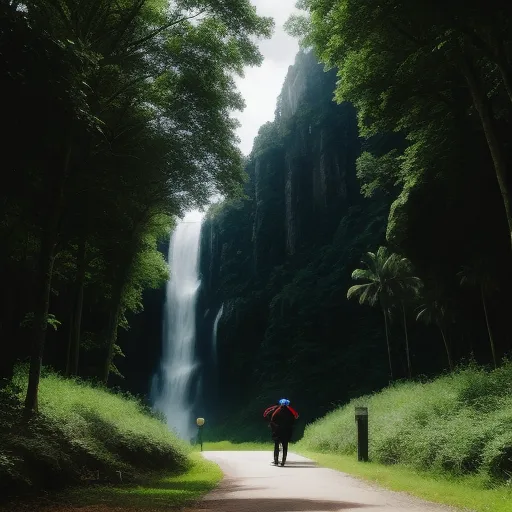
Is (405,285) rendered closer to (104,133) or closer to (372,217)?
(372,217)

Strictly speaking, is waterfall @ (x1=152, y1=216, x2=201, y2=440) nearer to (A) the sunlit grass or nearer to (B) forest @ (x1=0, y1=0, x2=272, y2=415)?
(B) forest @ (x1=0, y1=0, x2=272, y2=415)

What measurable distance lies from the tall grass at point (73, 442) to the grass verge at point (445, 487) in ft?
14.9

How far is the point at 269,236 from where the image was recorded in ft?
231

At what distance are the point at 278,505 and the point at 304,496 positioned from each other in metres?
0.96

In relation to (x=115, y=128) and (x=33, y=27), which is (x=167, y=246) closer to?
(x=115, y=128)

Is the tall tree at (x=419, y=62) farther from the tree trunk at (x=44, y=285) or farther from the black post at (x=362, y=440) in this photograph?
the tree trunk at (x=44, y=285)

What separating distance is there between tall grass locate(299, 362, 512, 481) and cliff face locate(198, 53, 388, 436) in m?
36.2

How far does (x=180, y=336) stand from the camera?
57938 mm

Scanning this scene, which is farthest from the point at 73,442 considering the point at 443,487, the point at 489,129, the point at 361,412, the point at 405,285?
the point at 405,285

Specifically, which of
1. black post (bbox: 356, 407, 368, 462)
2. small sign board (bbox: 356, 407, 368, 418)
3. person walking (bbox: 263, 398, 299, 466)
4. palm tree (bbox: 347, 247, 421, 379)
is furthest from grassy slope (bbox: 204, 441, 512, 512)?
palm tree (bbox: 347, 247, 421, 379)

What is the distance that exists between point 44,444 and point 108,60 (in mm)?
8439

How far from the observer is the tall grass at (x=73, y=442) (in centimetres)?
721

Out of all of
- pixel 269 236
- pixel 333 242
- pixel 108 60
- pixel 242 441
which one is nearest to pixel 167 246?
pixel 269 236

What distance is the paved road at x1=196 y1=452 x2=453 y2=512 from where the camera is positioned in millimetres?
6121
